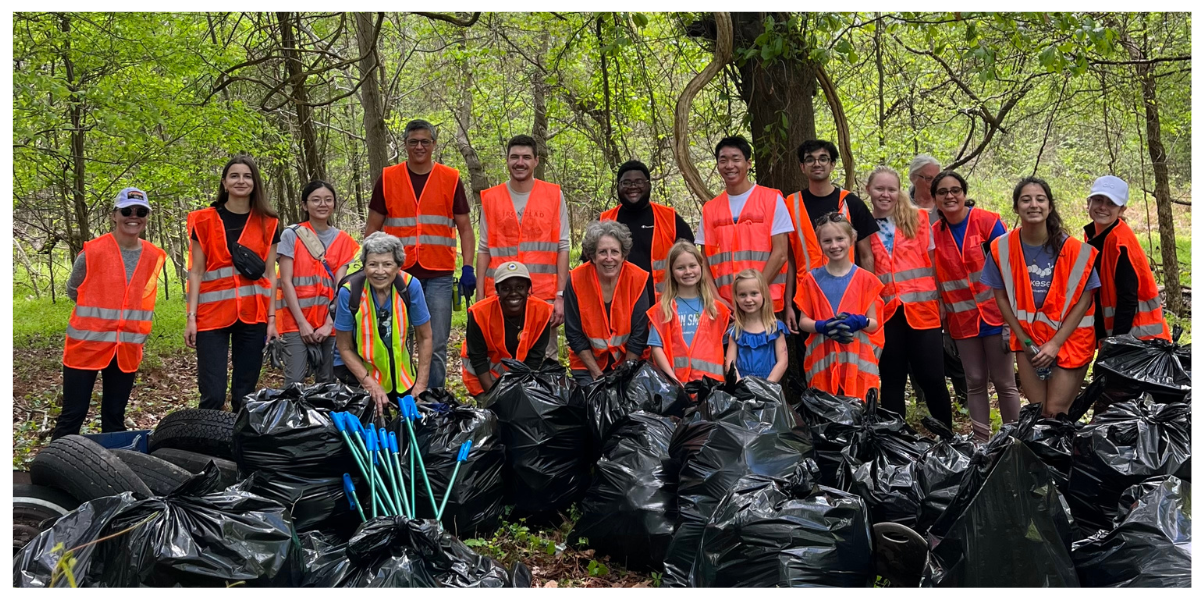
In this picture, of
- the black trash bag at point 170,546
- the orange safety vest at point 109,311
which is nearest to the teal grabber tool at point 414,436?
the black trash bag at point 170,546

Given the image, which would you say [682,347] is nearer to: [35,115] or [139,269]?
[139,269]

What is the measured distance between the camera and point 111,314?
14.3 feet

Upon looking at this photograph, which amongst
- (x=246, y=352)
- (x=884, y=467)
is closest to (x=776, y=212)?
(x=884, y=467)

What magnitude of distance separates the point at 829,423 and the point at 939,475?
623mm

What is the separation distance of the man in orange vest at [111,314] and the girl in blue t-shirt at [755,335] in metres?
2.92

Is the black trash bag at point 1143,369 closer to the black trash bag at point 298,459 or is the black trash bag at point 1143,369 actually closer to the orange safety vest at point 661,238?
the orange safety vest at point 661,238

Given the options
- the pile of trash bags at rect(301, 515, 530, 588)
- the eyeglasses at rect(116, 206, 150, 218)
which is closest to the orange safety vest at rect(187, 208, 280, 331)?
the eyeglasses at rect(116, 206, 150, 218)

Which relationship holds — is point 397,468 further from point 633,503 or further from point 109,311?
point 109,311

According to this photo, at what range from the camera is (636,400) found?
12.1 feet

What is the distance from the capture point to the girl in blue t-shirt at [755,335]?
415 cm

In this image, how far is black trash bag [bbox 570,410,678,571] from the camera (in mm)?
3080

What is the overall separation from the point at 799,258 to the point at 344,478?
258 centimetres

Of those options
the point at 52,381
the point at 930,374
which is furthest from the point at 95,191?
the point at 930,374

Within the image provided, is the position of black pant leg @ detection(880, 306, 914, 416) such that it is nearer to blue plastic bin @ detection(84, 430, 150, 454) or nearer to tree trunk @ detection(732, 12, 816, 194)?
tree trunk @ detection(732, 12, 816, 194)
